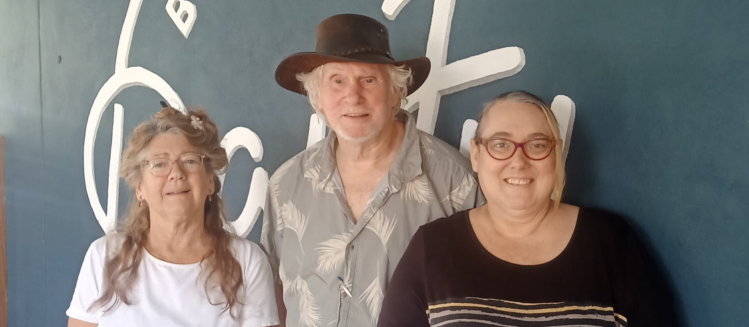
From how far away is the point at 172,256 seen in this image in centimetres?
180

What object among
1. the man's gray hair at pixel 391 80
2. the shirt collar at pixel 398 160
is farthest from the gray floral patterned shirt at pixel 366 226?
the man's gray hair at pixel 391 80

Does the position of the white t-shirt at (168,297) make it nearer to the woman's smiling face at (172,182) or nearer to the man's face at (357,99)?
the woman's smiling face at (172,182)

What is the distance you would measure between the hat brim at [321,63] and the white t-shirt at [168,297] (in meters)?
0.67

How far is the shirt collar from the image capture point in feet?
5.40

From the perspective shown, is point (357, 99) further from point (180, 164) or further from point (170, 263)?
point (170, 263)

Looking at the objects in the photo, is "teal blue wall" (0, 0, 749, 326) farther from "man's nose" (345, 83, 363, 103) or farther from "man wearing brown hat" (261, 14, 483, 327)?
"man's nose" (345, 83, 363, 103)

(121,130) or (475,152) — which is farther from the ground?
(475,152)

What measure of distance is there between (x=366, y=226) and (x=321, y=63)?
574 mm

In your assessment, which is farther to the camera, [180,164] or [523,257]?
[180,164]

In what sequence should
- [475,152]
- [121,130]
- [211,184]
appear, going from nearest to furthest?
[475,152]
[211,184]
[121,130]

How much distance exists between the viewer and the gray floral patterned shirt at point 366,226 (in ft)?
5.36

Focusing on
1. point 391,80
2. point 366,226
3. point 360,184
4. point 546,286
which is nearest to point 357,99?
point 391,80

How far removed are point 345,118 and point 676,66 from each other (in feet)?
3.05

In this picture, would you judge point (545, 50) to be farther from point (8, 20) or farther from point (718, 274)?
point (8, 20)
